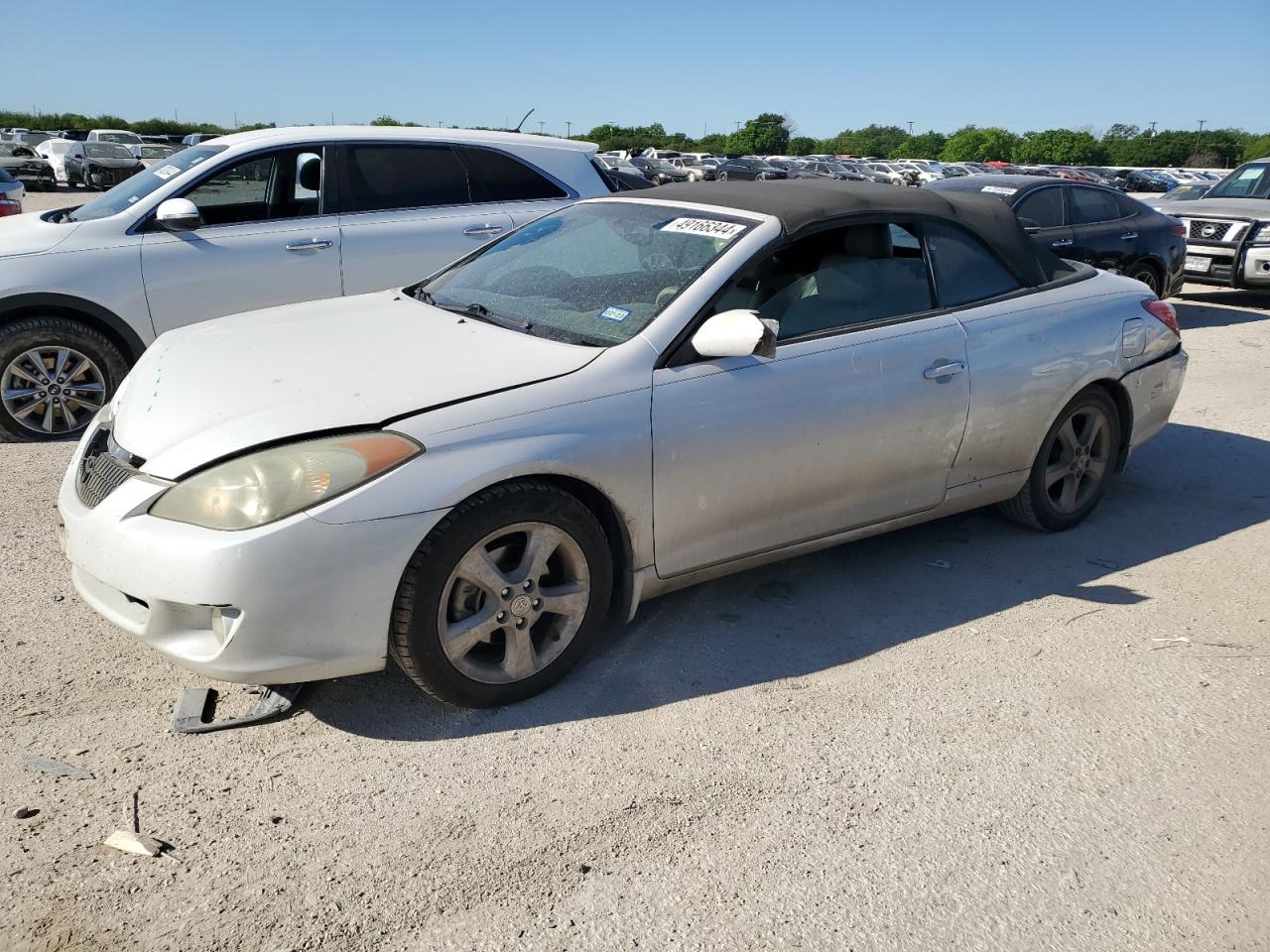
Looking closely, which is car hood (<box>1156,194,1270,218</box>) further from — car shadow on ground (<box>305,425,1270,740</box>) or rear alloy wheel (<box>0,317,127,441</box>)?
rear alloy wheel (<box>0,317,127,441</box>)

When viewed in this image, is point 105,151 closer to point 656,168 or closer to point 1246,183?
point 656,168

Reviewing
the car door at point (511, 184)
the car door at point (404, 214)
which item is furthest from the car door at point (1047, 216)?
the car door at point (404, 214)

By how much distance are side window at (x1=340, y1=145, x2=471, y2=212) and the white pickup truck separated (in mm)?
9438

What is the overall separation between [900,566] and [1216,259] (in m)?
9.99

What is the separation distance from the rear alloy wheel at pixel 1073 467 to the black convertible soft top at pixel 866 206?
0.63 metres

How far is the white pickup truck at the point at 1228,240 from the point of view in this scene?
39.6 feet

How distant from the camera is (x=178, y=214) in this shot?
19.8 ft

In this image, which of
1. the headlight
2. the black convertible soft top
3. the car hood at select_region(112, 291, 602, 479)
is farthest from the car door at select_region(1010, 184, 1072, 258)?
the headlight

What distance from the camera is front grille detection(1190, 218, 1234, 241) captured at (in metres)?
12.3

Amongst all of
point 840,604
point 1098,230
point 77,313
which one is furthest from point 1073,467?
point 1098,230

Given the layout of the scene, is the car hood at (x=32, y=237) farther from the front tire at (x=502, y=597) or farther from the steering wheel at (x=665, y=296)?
the front tire at (x=502, y=597)

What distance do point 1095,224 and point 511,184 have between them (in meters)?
6.04

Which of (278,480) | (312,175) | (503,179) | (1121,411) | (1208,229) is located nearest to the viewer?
(278,480)

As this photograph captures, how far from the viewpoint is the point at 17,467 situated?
18.1 ft
